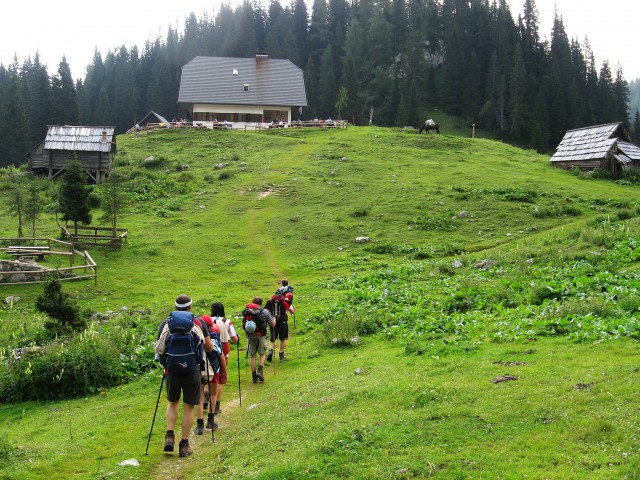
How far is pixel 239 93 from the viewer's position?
8375 centimetres

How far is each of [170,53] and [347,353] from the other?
133m

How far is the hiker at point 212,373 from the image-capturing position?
11.9 m

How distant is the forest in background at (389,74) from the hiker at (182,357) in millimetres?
79739

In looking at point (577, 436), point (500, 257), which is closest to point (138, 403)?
point (577, 436)

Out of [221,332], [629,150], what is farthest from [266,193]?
[221,332]

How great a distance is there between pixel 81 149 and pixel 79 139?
3.86 feet

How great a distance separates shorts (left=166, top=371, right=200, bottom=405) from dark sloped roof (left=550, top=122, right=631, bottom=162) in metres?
52.0

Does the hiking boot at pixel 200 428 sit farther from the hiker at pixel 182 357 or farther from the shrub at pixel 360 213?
the shrub at pixel 360 213

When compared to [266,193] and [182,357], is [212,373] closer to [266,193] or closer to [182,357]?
[182,357]

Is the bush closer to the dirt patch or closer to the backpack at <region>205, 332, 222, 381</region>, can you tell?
the backpack at <region>205, 332, 222, 381</region>

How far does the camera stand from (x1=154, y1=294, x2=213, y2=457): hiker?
1016 cm

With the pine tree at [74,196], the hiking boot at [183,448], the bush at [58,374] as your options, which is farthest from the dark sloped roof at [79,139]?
the hiking boot at [183,448]

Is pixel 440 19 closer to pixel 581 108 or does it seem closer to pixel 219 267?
pixel 581 108

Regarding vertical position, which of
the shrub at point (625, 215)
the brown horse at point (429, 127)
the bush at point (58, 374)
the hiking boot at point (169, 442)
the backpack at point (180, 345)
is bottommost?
the bush at point (58, 374)
